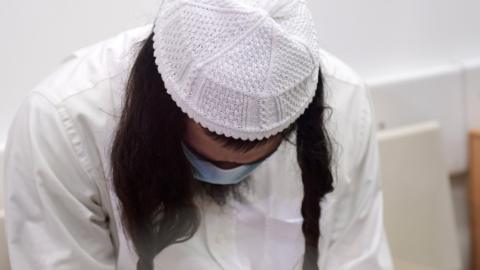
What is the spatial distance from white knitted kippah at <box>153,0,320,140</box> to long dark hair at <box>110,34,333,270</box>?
51 mm

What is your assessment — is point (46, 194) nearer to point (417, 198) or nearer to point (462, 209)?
point (417, 198)

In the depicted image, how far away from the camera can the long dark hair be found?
2.93 feet

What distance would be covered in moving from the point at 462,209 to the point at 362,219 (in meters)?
0.97

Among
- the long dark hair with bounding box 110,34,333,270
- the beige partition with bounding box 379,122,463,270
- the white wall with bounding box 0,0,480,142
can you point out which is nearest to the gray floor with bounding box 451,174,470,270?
the beige partition with bounding box 379,122,463,270

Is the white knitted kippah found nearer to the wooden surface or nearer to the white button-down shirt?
the white button-down shirt

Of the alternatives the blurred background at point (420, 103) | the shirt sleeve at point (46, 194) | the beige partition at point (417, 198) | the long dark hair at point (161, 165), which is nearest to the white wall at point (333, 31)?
the blurred background at point (420, 103)

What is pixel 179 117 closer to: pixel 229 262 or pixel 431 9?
pixel 229 262

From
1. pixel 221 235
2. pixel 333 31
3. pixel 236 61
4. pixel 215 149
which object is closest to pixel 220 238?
pixel 221 235

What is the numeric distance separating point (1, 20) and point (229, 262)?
66 cm

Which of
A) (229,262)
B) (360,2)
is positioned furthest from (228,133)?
(360,2)

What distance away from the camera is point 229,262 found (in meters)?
1.13

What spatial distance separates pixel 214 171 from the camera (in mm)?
1004

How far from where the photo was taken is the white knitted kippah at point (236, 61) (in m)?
0.78

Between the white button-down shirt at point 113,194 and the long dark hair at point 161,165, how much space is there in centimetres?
4
